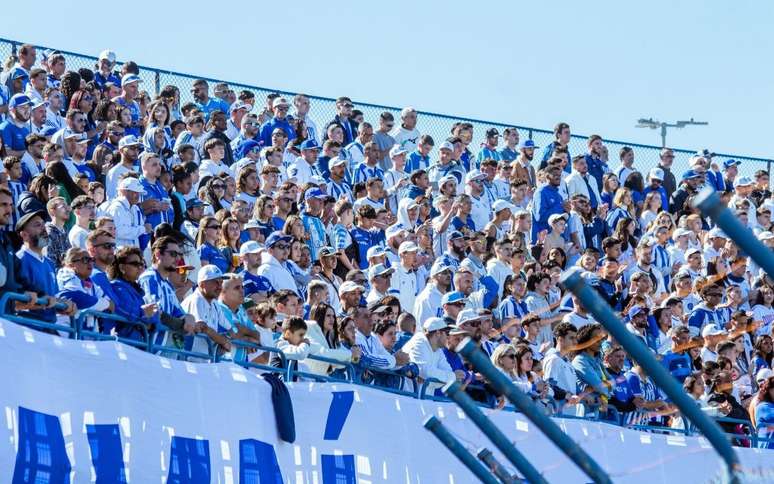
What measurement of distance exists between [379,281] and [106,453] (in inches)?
243

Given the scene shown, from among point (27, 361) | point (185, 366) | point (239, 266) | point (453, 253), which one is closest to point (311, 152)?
point (453, 253)

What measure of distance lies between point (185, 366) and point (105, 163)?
21.1ft

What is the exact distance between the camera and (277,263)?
1456 cm

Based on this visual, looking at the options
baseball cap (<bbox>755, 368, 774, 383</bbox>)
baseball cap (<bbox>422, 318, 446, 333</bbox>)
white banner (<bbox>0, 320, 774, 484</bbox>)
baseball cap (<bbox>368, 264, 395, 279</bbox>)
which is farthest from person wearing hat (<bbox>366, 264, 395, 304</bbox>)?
baseball cap (<bbox>755, 368, 774, 383</bbox>)

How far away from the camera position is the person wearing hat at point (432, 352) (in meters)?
13.4

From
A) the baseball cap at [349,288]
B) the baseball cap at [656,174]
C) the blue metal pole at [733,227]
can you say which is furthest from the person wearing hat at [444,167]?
the blue metal pole at [733,227]

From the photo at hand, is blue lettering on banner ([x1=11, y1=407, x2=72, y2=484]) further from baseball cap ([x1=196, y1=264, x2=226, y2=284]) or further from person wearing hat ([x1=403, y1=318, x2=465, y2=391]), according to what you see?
person wearing hat ([x1=403, y1=318, x2=465, y2=391])

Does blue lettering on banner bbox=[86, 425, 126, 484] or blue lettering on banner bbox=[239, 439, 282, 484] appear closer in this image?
blue lettering on banner bbox=[86, 425, 126, 484]

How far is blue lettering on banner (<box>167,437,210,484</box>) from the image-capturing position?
1034cm

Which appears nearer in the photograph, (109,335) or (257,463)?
(109,335)

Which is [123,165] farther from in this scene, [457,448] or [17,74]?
[457,448]

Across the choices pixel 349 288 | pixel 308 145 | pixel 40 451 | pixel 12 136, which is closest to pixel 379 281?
pixel 349 288

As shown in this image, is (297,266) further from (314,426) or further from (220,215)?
(314,426)

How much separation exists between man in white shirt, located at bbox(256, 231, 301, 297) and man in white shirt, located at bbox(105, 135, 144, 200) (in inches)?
79.4
